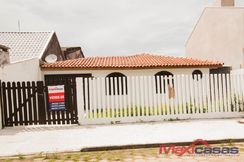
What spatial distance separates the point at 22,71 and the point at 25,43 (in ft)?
29.0

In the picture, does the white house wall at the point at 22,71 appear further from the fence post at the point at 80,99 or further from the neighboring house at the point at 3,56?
the fence post at the point at 80,99

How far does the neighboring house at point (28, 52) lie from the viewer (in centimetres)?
1381

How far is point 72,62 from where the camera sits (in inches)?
786

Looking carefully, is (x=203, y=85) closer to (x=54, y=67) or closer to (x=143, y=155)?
(x=143, y=155)

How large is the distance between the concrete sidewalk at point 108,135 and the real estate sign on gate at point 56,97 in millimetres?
794

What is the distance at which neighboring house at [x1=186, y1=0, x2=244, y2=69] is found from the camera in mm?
22875

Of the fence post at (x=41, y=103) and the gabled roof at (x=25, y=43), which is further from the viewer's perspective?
the gabled roof at (x=25, y=43)

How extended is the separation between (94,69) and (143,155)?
1285cm

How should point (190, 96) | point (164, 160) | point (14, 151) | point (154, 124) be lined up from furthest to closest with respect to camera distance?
1. point (190, 96)
2. point (154, 124)
3. point (14, 151)
4. point (164, 160)

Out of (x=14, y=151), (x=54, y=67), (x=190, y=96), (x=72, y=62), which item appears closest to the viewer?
(x=14, y=151)

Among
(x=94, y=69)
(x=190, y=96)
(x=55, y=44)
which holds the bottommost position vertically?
(x=190, y=96)

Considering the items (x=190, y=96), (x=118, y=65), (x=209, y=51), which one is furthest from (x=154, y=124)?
(x=209, y=51)

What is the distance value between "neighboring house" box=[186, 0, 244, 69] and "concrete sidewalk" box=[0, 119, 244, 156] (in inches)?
531
